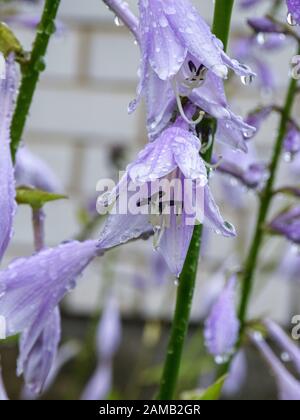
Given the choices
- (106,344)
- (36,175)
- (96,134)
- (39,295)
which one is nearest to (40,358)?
(39,295)

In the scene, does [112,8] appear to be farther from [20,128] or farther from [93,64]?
[93,64]

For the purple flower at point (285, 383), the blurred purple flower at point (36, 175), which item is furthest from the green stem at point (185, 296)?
the blurred purple flower at point (36, 175)

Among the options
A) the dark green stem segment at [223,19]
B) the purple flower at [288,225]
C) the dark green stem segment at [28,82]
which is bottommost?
the purple flower at [288,225]

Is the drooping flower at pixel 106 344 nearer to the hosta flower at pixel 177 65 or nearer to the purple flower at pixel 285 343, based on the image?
the purple flower at pixel 285 343

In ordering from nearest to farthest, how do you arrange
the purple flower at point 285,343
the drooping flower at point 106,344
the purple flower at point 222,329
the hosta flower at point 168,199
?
the hosta flower at point 168,199
the purple flower at point 222,329
the purple flower at point 285,343
the drooping flower at point 106,344

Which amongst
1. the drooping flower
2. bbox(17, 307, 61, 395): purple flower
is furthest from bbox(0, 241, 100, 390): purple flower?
the drooping flower

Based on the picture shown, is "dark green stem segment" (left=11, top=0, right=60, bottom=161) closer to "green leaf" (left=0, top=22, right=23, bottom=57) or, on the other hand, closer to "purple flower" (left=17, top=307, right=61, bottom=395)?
"green leaf" (left=0, top=22, right=23, bottom=57)
